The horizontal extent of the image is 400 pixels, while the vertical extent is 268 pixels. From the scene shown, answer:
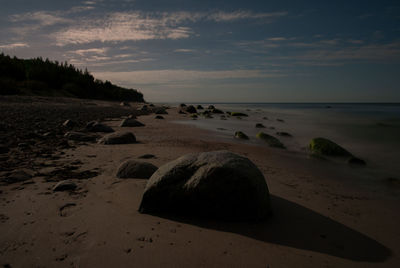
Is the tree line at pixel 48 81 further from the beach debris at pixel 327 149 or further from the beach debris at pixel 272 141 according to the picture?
the beach debris at pixel 327 149

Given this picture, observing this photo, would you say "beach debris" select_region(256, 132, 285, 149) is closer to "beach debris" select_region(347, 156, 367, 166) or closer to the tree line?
"beach debris" select_region(347, 156, 367, 166)

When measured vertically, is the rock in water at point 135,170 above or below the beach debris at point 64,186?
above

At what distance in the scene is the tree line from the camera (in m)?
19.5

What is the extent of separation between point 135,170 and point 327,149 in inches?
217

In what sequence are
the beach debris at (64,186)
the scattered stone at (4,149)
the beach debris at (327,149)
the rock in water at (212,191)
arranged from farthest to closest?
the beach debris at (327,149) → the scattered stone at (4,149) → the beach debris at (64,186) → the rock in water at (212,191)

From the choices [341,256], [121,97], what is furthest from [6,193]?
[121,97]

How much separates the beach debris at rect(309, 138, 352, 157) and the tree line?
2027cm

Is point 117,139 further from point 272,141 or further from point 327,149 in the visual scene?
point 327,149

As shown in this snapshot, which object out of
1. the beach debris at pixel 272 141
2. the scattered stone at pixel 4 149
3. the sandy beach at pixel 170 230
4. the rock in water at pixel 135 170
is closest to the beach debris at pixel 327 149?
the beach debris at pixel 272 141

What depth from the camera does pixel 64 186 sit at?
2957mm

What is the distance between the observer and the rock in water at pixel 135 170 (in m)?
3.51

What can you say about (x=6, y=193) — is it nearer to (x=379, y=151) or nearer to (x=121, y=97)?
(x=379, y=151)

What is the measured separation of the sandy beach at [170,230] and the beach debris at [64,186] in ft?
0.24

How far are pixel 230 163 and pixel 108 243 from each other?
4.56 feet
